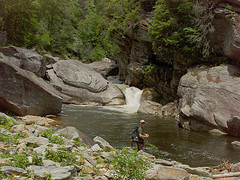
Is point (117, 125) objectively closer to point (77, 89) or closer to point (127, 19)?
point (77, 89)

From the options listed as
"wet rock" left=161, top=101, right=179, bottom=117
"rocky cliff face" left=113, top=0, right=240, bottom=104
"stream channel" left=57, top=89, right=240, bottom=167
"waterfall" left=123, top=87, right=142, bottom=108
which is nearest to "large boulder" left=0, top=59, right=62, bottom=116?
"stream channel" left=57, top=89, right=240, bottom=167

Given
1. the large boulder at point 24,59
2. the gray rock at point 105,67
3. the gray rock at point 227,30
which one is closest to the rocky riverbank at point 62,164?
the gray rock at point 227,30

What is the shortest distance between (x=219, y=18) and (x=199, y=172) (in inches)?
600

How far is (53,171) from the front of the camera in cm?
387

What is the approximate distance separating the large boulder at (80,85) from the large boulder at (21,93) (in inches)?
360

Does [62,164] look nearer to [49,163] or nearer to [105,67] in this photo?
[49,163]

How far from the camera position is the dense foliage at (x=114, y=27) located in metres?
19.4

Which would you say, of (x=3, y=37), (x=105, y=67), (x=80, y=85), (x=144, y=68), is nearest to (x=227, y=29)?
(x=144, y=68)

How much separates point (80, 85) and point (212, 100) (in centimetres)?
1483

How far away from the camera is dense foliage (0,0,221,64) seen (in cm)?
1944

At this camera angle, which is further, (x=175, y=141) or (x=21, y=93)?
(x=21, y=93)

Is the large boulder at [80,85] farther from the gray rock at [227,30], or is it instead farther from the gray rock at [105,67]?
the gray rock at [227,30]

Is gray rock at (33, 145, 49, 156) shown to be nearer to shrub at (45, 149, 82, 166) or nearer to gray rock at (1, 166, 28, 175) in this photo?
shrub at (45, 149, 82, 166)

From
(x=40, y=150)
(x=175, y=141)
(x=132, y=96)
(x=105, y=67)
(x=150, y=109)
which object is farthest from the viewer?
(x=105, y=67)
